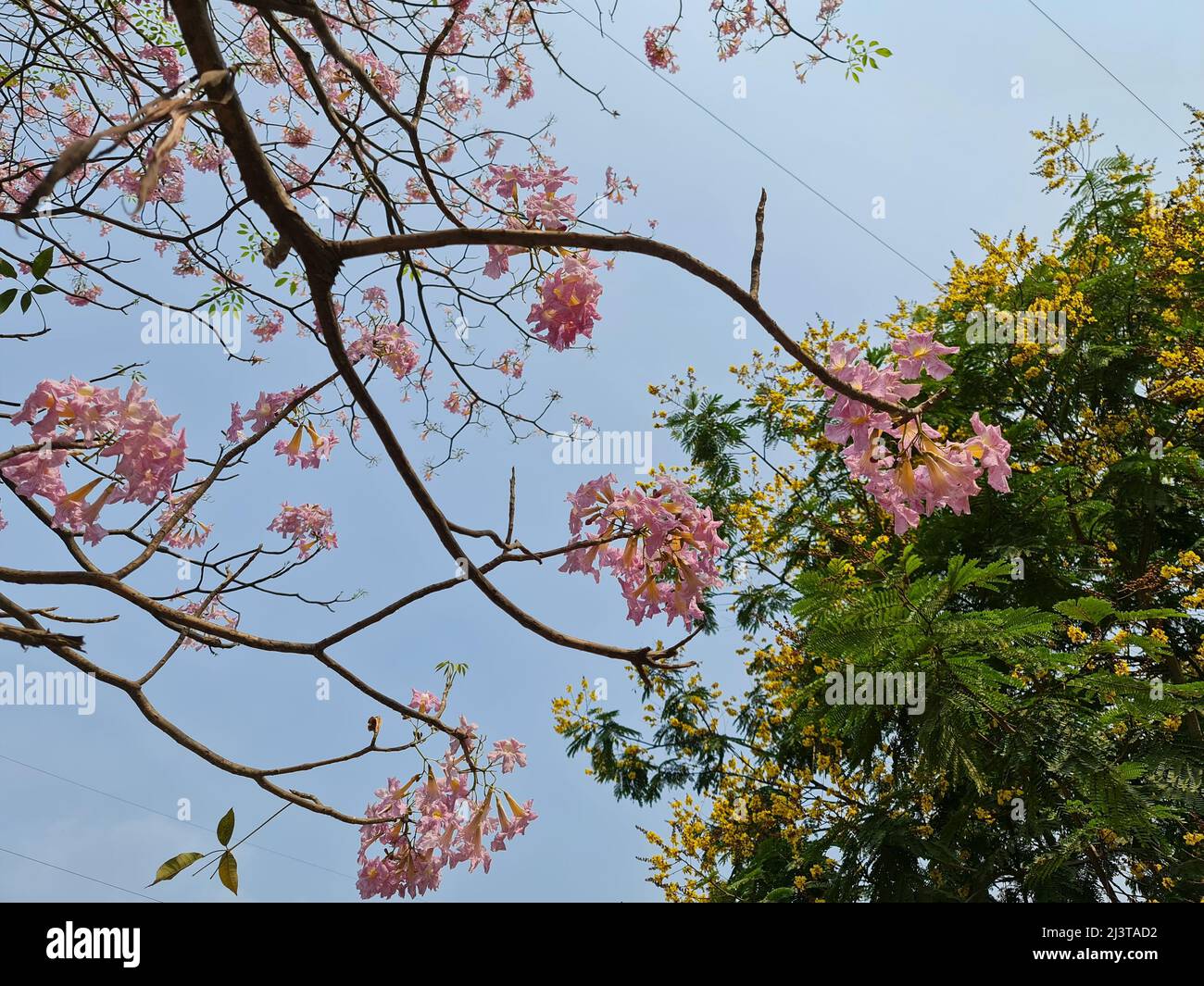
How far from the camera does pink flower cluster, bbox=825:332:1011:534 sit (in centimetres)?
189

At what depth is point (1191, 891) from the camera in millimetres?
4148

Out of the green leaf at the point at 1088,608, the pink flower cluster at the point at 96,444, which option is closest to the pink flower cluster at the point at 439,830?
the pink flower cluster at the point at 96,444

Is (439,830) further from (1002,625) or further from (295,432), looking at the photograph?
(1002,625)

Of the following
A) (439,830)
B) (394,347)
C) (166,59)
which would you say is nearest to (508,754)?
(439,830)

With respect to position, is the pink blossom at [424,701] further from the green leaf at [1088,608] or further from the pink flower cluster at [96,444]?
the green leaf at [1088,608]

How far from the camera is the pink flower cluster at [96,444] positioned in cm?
165

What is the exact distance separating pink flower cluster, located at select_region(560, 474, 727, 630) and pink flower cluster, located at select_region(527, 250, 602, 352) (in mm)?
431

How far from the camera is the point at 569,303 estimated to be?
2088 millimetres

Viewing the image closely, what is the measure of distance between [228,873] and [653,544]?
99 cm

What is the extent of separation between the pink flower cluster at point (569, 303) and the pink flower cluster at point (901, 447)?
551 millimetres
